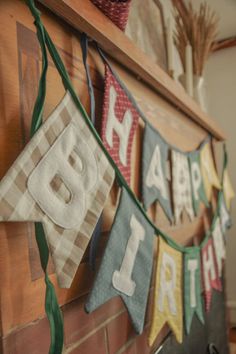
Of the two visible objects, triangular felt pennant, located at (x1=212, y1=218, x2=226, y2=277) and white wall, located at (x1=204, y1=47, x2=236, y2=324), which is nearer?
triangular felt pennant, located at (x1=212, y1=218, x2=226, y2=277)

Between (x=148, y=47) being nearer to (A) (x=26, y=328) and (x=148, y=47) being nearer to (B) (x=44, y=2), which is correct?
(B) (x=44, y=2)

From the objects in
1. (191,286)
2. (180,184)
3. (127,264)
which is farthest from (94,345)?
(180,184)

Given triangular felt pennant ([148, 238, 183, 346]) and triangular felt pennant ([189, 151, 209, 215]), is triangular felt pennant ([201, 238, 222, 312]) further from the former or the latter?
triangular felt pennant ([148, 238, 183, 346])

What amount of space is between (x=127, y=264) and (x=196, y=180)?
729mm

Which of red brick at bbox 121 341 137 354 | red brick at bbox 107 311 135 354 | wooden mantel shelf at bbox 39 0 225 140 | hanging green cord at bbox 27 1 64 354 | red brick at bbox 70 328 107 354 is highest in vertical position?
wooden mantel shelf at bbox 39 0 225 140

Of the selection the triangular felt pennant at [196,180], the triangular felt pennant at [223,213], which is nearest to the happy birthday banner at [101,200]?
the triangular felt pennant at [196,180]

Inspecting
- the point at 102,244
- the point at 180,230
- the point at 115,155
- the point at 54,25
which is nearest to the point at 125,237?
the point at 102,244

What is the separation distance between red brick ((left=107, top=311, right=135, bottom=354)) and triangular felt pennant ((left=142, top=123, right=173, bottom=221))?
11.4 inches

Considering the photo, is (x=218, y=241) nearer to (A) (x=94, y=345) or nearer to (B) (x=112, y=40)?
(A) (x=94, y=345)

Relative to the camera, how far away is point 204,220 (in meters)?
1.46

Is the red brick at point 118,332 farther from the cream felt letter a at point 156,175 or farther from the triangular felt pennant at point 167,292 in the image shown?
the cream felt letter a at point 156,175

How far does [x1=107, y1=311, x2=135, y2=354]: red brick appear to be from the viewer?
0.68 metres

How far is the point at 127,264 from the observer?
0.62 meters

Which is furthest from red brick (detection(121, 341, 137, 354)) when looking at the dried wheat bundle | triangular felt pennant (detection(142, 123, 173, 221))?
the dried wheat bundle
